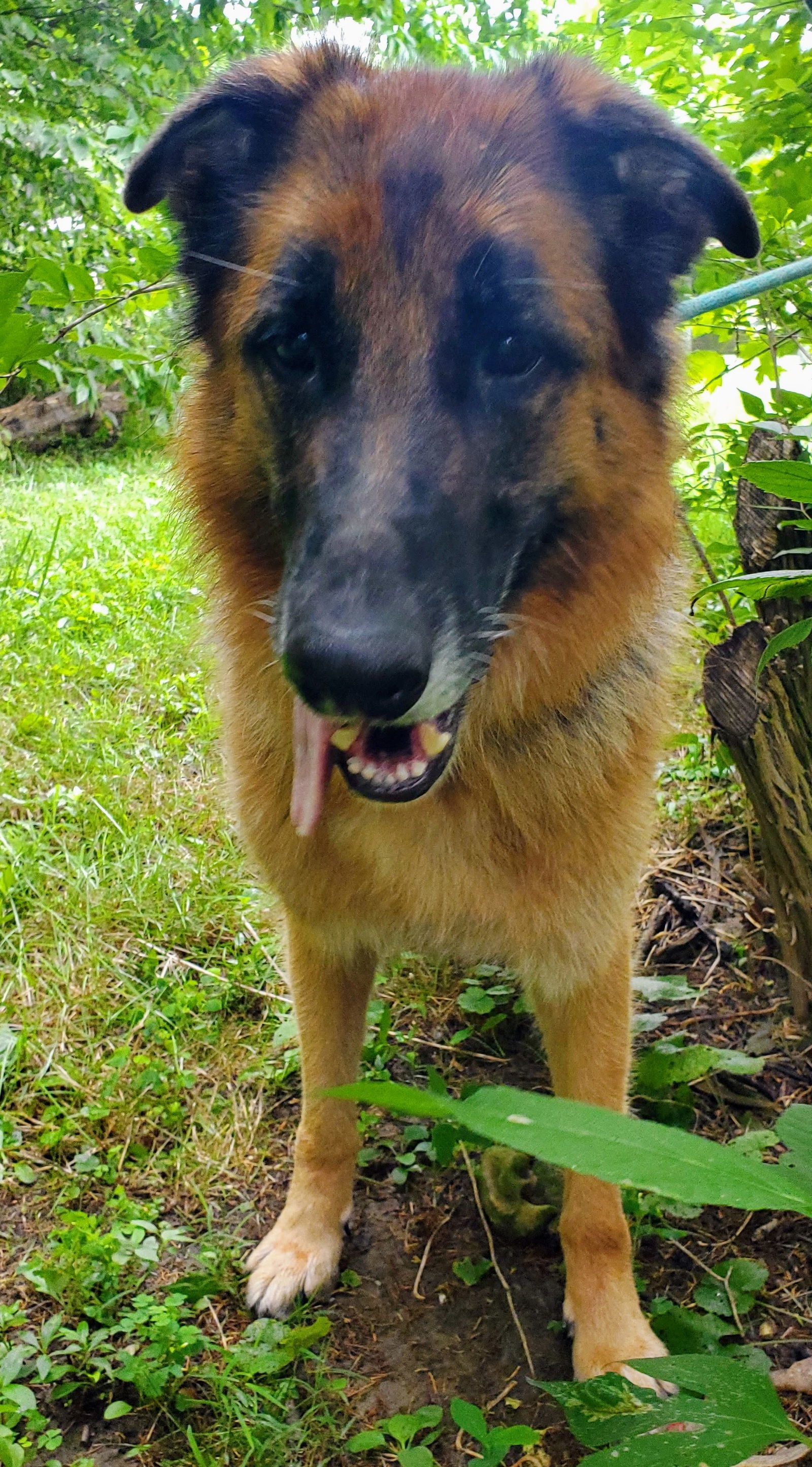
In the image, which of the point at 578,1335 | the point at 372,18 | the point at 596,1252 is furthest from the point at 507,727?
the point at 372,18

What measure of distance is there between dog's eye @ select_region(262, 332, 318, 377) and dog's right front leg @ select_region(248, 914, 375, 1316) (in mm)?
1201

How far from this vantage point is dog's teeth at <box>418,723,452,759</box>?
1688mm

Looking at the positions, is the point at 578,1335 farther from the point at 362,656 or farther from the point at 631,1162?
the point at 631,1162

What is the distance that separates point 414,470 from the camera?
5.16ft

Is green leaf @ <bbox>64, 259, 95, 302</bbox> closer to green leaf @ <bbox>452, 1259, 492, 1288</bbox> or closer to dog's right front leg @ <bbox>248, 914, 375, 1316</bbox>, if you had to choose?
dog's right front leg @ <bbox>248, 914, 375, 1316</bbox>

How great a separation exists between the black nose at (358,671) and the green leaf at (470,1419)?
121cm

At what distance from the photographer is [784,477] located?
988 millimetres

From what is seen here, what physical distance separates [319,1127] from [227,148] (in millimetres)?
2150

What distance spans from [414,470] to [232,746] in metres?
0.98

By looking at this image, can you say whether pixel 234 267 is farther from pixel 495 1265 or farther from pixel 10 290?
pixel 495 1265

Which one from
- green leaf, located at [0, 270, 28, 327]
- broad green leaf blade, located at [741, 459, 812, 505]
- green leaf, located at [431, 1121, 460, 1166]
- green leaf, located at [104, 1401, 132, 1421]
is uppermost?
green leaf, located at [0, 270, 28, 327]

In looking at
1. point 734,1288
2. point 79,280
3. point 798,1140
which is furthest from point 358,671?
point 734,1288

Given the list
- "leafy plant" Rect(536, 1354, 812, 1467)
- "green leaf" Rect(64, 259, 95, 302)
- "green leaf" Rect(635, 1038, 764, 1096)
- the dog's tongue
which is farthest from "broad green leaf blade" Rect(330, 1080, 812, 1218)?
"green leaf" Rect(635, 1038, 764, 1096)

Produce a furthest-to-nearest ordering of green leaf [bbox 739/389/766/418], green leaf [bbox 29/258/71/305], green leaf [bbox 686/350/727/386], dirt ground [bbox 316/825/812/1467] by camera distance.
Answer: green leaf [bbox 686/350/727/386]
green leaf [bbox 739/389/766/418]
dirt ground [bbox 316/825/812/1467]
green leaf [bbox 29/258/71/305]
